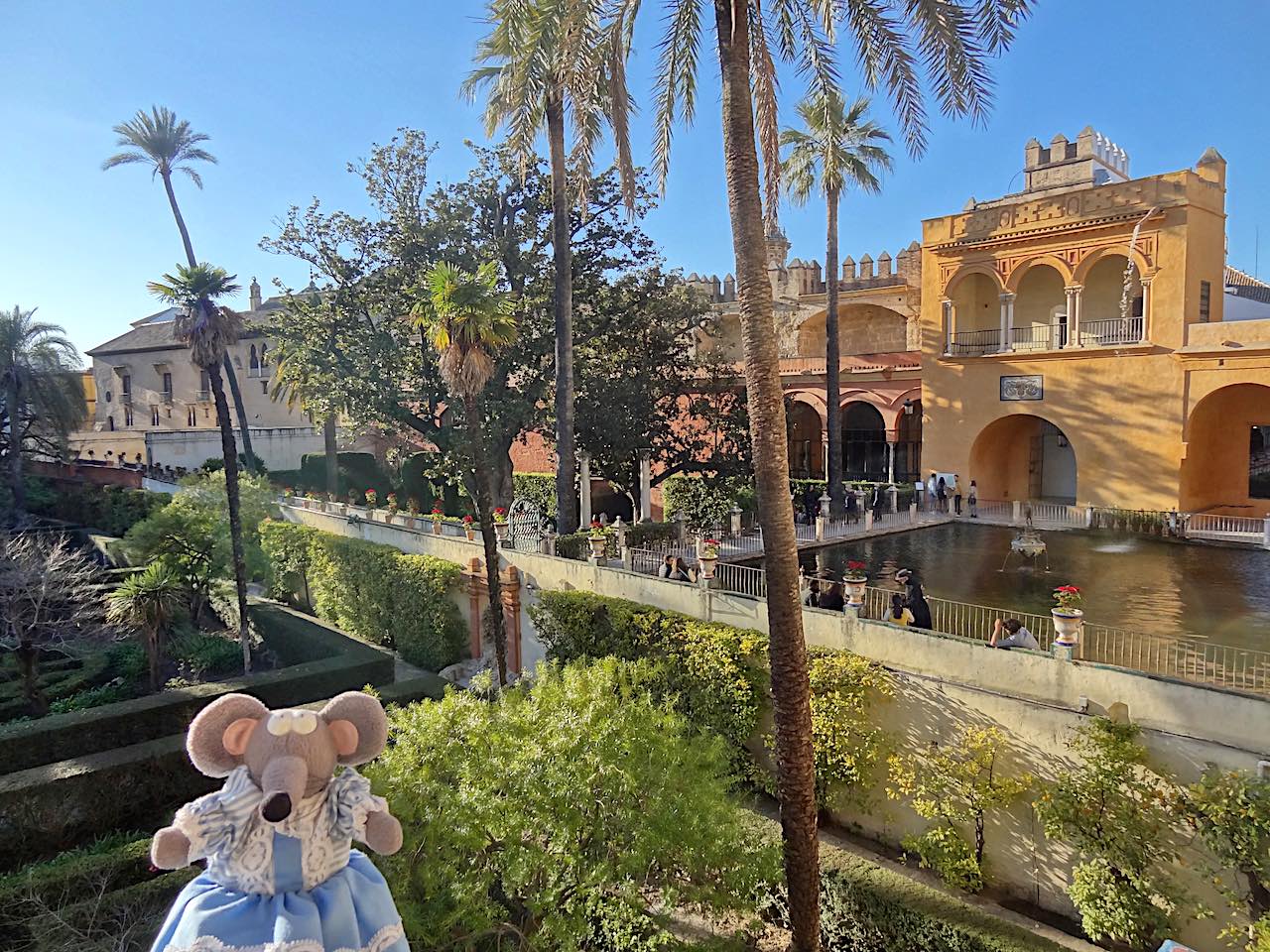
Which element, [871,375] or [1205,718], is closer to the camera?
[1205,718]

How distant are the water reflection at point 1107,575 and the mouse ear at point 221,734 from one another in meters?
11.8

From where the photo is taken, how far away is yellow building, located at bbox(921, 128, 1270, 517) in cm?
2100

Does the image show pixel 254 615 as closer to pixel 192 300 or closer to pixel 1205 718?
pixel 192 300

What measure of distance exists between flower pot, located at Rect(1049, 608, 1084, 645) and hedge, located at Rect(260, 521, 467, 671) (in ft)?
40.6

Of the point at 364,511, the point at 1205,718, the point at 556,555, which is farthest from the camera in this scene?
the point at 364,511

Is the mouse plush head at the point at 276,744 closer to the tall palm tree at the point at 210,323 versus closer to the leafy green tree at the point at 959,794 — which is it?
the leafy green tree at the point at 959,794

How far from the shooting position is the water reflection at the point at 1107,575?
12.0m

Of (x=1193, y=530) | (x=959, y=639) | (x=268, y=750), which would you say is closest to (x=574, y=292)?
(x=959, y=639)

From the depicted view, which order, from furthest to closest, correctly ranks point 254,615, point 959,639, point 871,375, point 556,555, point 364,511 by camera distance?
1. point 871,375
2. point 364,511
3. point 254,615
4. point 556,555
5. point 959,639

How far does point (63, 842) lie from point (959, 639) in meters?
12.6

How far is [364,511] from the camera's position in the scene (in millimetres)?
23219

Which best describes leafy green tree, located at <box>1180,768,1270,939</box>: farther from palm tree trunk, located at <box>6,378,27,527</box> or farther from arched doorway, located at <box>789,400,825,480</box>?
palm tree trunk, located at <box>6,378,27,527</box>

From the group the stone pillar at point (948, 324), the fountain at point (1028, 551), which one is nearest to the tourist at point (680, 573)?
the fountain at point (1028, 551)

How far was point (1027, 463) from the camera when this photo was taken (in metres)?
27.5
